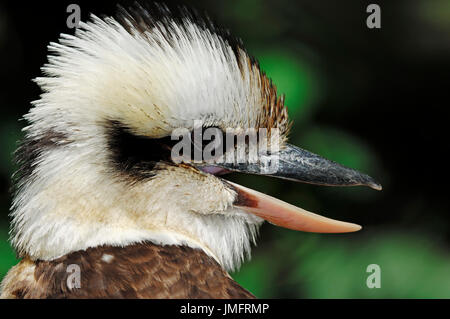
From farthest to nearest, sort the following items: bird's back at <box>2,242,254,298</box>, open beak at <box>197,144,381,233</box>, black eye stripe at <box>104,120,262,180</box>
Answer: open beak at <box>197,144,381,233</box>
black eye stripe at <box>104,120,262,180</box>
bird's back at <box>2,242,254,298</box>

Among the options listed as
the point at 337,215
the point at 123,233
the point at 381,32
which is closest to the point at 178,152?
the point at 123,233

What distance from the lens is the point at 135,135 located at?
192 cm

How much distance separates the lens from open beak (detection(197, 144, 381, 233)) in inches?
82.5

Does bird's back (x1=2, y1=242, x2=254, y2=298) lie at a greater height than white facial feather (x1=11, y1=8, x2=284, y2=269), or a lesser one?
lesser

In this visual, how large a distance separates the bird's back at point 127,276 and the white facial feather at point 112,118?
0.05 metres

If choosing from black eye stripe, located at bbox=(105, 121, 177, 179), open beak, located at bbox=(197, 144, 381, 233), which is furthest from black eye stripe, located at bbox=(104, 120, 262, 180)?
open beak, located at bbox=(197, 144, 381, 233)

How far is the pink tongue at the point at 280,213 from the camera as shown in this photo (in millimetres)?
2096

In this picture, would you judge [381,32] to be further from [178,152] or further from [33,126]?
[33,126]

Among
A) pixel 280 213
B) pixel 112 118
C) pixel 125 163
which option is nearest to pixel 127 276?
pixel 125 163

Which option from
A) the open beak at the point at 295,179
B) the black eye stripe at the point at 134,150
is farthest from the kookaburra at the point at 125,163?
the open beak at the point at 295,179

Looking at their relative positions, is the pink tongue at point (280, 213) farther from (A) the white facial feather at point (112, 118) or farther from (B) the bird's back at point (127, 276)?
(B) the bird's back at point (127, 276)

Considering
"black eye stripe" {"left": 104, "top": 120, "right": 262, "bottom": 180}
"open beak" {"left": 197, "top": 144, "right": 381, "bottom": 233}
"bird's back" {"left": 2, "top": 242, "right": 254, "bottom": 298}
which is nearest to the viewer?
"bird's back" {"left": 2, "top": 242, "right": 254, "bottom": 298}

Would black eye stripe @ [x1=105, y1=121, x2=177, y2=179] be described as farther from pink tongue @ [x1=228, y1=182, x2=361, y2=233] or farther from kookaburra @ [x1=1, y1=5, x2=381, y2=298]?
pink tongue @ [x1=228, y1=182, x2=361, y2=233]

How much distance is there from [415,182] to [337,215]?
63 cm
